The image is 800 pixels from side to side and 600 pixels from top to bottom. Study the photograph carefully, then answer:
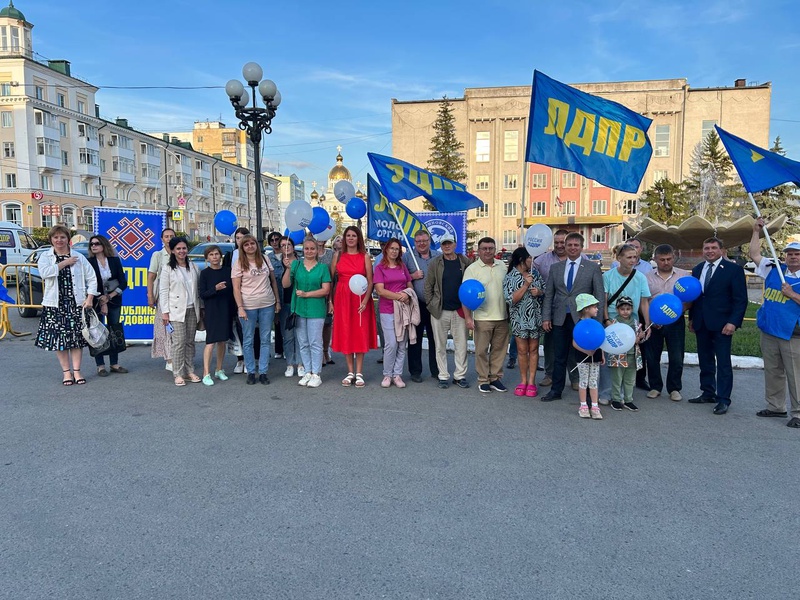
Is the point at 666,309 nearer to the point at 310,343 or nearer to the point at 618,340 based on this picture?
the point at 618,340

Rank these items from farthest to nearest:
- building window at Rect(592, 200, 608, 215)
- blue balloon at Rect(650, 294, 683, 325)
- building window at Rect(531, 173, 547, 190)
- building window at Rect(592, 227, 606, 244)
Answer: building window at Rect(531, 173, 547, 190), building window at Rect(592, 200, 608, 215), building window at Rect(592, 227, 606, 244), blue balloon at Rect(650, 294, 683, 325)

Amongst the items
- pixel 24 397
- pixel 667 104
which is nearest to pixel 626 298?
pixel 24 397

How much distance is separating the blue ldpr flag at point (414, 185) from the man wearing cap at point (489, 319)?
6.87 ft

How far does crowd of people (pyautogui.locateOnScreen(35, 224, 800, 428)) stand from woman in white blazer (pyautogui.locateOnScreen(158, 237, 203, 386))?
15 mm

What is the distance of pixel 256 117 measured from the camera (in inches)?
510

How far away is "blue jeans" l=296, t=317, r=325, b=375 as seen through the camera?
7.13 m

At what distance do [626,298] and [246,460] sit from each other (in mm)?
4519

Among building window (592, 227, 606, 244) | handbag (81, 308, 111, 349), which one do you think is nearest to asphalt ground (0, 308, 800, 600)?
handbag (81, 308, 111, 349)

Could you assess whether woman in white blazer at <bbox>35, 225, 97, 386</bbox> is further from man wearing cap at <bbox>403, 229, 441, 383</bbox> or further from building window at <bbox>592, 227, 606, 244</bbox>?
building window at <bbox>592, 227, 606, 244</bbox>

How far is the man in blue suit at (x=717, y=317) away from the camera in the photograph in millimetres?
6176

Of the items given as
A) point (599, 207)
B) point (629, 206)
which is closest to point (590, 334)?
point (629, 206)

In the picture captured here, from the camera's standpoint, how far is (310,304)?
7098mm

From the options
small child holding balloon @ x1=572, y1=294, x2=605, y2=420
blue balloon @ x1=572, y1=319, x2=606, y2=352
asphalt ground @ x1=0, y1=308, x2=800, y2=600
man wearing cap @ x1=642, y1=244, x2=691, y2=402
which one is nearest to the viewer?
asphalt ground @ x1=0, y1=308, x2=800, y2=600

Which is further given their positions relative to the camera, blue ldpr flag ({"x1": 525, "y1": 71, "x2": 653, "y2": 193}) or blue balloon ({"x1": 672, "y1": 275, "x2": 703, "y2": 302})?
blue ldpr flag ({"x1": 525, "y1": 71, "x2": 653, "y2": 193})
